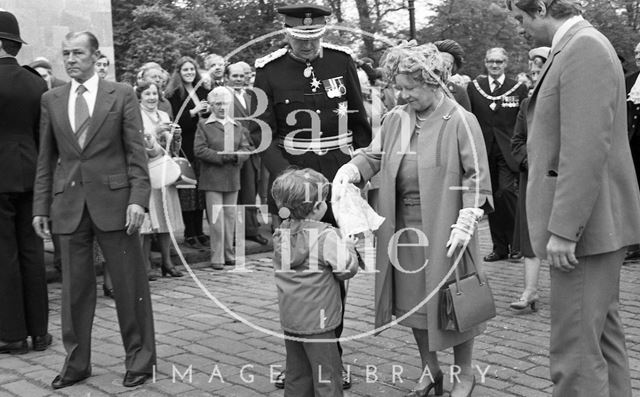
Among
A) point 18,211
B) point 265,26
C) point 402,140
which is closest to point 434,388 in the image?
point 402,140

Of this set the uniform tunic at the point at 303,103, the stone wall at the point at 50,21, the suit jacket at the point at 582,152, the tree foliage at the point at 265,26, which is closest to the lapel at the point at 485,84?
the uniform tunic at the point at 303,103

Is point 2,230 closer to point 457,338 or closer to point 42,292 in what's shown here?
point 42,292

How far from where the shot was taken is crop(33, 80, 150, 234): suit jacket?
16.2 ft

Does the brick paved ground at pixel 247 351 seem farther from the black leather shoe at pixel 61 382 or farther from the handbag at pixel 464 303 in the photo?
the handbag at pixel 464 303

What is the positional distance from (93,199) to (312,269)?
1.66 metres

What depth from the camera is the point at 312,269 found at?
3.99m

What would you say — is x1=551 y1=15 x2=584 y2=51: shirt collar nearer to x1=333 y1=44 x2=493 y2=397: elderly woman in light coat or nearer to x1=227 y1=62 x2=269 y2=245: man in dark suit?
x1=333 y1=44 x2=493 y2=397: elderly woman in light coat

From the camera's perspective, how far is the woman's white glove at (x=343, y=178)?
4.48 metres

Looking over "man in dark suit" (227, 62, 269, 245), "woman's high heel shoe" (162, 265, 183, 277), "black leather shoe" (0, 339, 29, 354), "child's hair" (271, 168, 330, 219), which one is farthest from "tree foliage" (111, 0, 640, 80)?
"child's hair" (271, 168, 330, 219)

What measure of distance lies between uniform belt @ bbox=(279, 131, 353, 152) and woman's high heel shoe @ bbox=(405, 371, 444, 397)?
149cm

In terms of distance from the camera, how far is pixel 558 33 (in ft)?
11.4

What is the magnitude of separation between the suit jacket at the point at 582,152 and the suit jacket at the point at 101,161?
250cm

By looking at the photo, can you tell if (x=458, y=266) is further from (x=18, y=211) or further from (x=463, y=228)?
(x=18, y=211)

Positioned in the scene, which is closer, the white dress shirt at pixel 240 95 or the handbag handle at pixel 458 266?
the handbag handle at pixel 458 266
